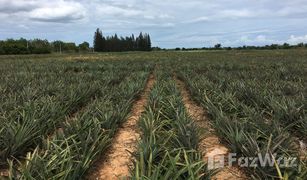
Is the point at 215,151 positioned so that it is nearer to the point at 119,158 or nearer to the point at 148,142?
the point at 148,142

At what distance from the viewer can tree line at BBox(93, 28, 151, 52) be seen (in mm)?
101069

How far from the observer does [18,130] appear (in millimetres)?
3406

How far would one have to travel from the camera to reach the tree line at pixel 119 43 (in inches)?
3979

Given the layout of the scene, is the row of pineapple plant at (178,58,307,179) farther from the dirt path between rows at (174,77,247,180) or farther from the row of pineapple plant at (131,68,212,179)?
the row of pineapple plant at (131,68,212,179)

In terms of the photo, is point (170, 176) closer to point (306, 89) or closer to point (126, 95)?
point (126, 95)

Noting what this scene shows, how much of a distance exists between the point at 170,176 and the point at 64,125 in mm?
1889

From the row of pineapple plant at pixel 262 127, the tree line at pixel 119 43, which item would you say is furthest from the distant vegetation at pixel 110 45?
the row of pineapple plant at pixel 262 127

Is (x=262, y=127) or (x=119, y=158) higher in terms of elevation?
(x=262, y=127)

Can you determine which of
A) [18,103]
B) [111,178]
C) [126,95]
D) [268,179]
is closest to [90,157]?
[111,178]

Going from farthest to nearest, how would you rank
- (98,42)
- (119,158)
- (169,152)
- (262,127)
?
1. (98,42)
2. (262,127)
3. (119,158)
4. (169,152)

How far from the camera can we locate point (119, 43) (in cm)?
10650

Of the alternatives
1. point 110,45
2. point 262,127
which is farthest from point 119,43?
point 262,127

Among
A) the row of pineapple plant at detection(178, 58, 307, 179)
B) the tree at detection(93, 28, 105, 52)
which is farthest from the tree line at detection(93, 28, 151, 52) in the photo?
the row of pineapple plant at detection(178, 58, 307, 179)

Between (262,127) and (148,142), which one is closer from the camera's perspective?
(148,142)
